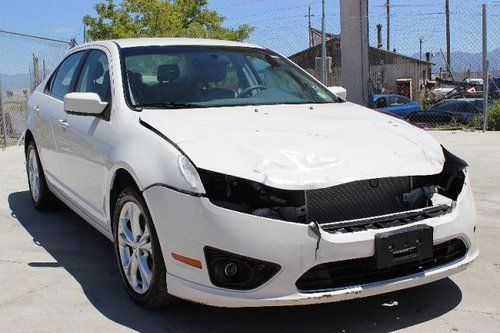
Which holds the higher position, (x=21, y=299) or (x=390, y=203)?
(x=390, y=203)

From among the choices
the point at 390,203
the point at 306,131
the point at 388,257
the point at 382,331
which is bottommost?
the point at 382,331

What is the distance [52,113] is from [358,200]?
117 inches

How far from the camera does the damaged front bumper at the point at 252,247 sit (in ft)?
9.08

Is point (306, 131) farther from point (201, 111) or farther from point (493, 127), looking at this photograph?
point (493, 127)

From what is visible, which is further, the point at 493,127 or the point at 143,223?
the point at 493,127

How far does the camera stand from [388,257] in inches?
114

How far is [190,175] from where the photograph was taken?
2.92 meters

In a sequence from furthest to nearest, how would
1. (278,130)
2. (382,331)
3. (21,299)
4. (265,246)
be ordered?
(21,299), (278,130), (382,331), (265,246)

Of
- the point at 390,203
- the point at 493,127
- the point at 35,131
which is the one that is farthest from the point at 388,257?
the point at 493,127

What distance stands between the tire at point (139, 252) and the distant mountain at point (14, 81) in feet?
27.0

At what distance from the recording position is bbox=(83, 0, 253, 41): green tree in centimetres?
2194

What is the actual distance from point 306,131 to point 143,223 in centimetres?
104

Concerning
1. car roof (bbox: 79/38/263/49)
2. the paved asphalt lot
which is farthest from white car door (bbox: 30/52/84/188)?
the paved asphalt lot

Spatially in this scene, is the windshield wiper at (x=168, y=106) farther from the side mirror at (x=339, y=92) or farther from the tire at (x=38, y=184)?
the tire at (x=38, y=184)
